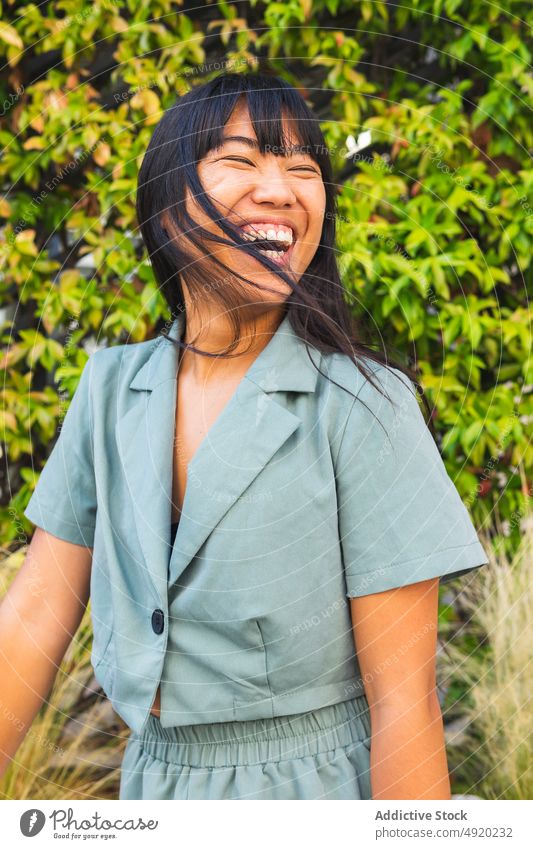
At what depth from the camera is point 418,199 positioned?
1655mm

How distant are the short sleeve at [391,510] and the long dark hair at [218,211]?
0.06 metres

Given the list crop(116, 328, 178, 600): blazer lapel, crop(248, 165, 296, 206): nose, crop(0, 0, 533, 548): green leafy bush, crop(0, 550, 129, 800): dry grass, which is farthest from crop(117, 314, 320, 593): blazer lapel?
crop(0, 550, 129, 800): dry grass

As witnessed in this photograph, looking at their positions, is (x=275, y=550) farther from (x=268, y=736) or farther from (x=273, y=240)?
(x=273, y=240)

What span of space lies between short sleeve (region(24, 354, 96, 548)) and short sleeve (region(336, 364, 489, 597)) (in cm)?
33

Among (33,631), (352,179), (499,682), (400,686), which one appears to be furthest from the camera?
(352,179)

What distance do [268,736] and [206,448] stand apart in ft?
1.07

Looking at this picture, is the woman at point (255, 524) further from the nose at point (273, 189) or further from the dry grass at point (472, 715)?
the dry grass at point (472, 715)

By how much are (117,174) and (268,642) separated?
1.15m

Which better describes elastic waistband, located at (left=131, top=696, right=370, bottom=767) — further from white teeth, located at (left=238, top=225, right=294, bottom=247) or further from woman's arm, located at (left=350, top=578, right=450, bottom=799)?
white teeth, located at (left=238, top=225, right=294, bottom=247)

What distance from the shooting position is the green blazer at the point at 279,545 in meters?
0.90

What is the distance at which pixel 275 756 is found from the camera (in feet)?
3.08

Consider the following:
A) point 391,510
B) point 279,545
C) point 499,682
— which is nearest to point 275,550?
point 279,545
